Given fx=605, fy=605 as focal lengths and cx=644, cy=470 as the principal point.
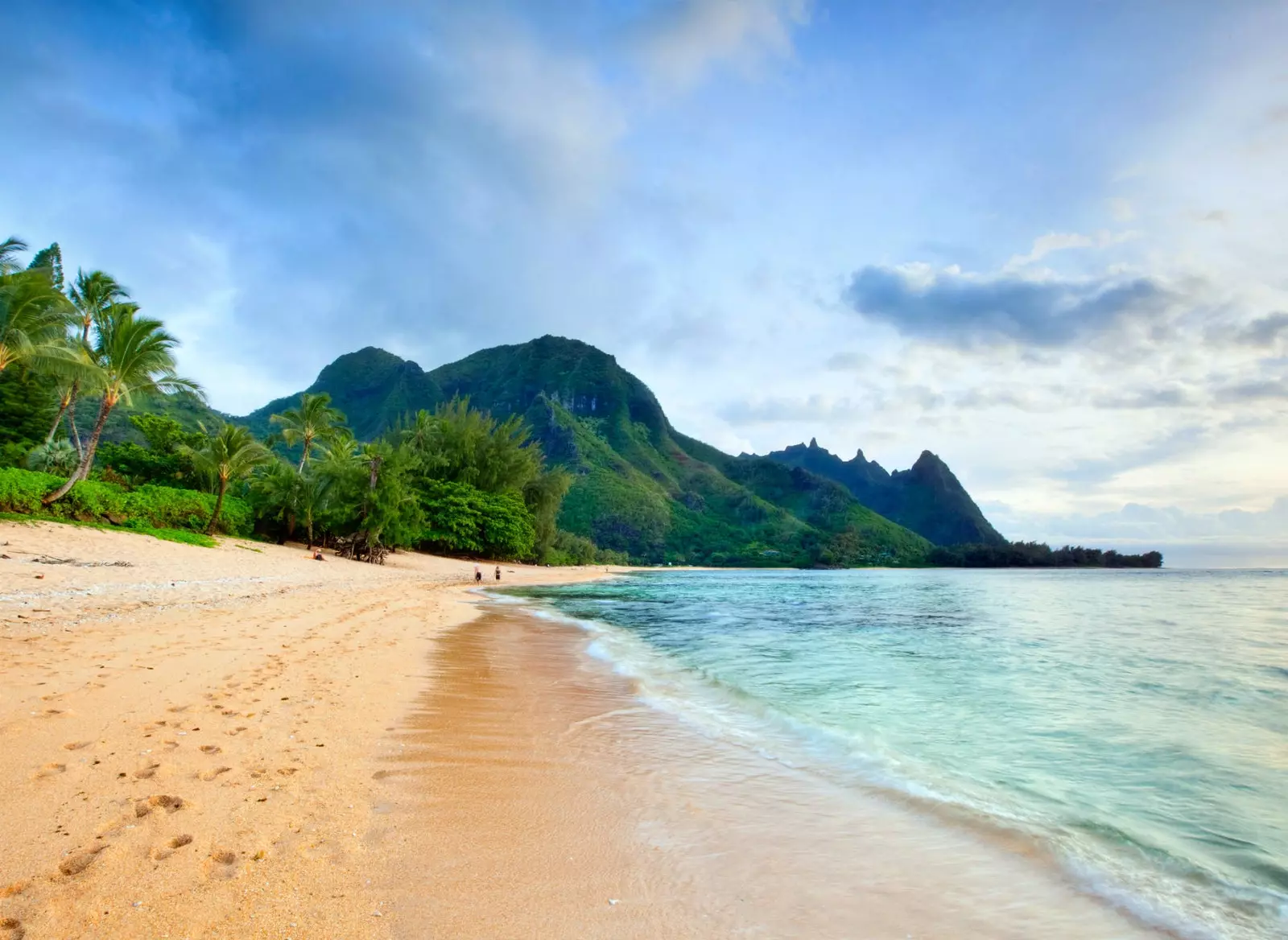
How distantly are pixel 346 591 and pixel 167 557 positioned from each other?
5344mm

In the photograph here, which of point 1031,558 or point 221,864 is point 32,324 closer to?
point 221,864

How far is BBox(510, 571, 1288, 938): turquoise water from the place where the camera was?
378 centimetres

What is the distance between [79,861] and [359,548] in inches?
1334

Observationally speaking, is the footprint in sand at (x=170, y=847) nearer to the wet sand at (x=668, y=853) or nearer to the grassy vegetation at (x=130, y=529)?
the wet sand at (x=668, y=853)

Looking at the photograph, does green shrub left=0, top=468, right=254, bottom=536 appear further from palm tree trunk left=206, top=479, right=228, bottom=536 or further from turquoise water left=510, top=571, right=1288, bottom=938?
turquoise water left=510, top=571, right=1288, bottom=938

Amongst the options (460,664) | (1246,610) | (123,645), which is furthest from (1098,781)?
(1246,610)

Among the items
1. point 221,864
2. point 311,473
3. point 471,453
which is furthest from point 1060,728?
point 471,453

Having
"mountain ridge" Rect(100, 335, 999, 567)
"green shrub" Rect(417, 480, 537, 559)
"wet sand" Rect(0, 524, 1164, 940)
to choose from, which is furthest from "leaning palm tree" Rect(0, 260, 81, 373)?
"mountain ridge" Rect(100, 335, 999, 567)

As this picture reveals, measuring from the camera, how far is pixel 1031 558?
431 feet

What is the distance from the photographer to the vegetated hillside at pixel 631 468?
115 metres

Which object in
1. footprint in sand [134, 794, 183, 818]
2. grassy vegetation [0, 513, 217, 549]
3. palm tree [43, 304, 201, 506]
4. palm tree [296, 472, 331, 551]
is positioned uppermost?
palm tree [43, 304, 201, 506]

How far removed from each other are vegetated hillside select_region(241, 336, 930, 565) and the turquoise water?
294 ft

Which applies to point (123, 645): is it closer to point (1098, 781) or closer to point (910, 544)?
point (1098, 781)

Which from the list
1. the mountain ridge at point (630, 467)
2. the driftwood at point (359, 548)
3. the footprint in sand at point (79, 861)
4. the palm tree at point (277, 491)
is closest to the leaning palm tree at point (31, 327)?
the palm tree at point (277, 491)
